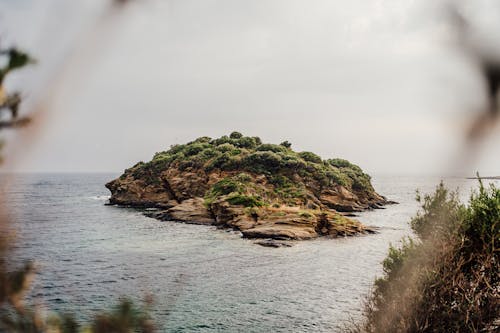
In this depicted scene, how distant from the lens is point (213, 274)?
3089 cm

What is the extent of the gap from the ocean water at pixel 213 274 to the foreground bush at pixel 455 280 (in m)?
3.64

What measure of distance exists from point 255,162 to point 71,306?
5396cm

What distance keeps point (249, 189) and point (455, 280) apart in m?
→ 49.9

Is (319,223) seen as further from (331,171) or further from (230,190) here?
(331,171)

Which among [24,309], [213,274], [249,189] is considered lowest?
[213,274]

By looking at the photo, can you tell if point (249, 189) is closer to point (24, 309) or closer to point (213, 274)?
point (213, 274)

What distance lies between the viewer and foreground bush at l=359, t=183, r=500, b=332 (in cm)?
1378

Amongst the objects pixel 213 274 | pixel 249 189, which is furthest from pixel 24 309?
pixel 249 189

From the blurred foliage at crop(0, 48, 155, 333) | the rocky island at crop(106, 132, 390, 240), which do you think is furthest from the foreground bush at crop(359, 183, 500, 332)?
the rocky island at crop(106, 132, 390, 240)

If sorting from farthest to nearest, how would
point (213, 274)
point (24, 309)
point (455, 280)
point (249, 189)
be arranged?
point (249, 189) < point (213, 274) < point (455, 280) < point (24, 309)

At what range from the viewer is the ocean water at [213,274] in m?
21.7

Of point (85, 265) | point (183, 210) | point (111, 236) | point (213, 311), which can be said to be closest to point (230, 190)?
point (183, 210)

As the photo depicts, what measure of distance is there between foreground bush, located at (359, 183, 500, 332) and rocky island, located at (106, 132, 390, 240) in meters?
30.8

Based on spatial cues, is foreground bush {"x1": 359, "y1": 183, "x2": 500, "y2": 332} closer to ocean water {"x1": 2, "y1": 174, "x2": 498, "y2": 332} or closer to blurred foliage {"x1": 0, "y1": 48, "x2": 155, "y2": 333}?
ocean water {"x1": 2, "y1": 174, "x2": 498, "y2": 332}
